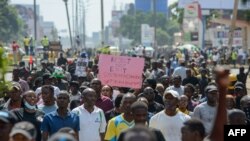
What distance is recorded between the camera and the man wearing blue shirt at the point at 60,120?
1038 cm

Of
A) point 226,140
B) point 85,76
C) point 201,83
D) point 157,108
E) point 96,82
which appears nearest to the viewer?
point 226,140

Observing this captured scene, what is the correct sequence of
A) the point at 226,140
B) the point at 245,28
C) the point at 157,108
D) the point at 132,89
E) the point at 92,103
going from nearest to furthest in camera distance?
the point at 226,140 → the point at 92,103 → the point at 157,108 → the point at 132,89 → the point at 245,28

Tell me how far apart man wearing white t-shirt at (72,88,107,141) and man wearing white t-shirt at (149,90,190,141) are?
0.83 metres

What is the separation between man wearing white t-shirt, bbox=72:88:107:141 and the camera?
10.8 meters

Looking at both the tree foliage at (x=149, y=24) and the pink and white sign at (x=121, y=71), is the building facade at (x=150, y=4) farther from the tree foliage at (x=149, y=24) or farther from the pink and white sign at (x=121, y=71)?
the pink and white sign at (x=121, y=71)

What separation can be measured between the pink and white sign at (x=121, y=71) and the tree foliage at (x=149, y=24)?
382 feet

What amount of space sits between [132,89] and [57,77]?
6.10 ft

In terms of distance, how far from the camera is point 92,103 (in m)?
11.1

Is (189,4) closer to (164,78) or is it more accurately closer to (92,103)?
(164,78)

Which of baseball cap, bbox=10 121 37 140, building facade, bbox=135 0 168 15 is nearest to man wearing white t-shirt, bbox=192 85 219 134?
baseball cap, bbox=10 121 37 140

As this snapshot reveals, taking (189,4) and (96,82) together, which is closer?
(96,82)

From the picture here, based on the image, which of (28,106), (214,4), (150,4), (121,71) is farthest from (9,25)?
(28,106)

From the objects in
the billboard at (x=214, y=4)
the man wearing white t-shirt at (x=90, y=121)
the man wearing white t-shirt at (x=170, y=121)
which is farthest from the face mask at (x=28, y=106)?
the billboard at (x=214, y=4)

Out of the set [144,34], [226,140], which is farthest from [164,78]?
[144,34]
